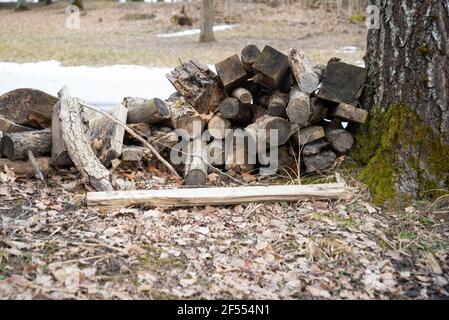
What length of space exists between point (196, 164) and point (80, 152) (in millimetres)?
1127

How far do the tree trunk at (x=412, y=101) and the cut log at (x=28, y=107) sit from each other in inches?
132

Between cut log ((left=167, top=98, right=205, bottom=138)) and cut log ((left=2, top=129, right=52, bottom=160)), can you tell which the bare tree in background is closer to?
cut log ((left=167, top=98, right=205, bottom=138))

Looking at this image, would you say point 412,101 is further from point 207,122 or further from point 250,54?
point 207,122

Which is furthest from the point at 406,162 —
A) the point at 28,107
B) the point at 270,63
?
the point at 28,107

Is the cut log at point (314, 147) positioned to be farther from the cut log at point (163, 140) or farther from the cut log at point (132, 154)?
the cut log at point (132, 154)

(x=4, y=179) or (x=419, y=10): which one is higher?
(x=419, y=10)

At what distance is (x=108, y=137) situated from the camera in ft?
16.7

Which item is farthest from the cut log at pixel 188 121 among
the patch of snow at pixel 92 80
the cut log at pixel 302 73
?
the patch of snow at pixel 92 80

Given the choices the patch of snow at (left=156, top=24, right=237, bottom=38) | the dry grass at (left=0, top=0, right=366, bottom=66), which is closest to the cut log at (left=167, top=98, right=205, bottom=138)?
the dry grass at (left=0, top=0, right=366, bottom=66)

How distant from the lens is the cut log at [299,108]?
4.75 meters
